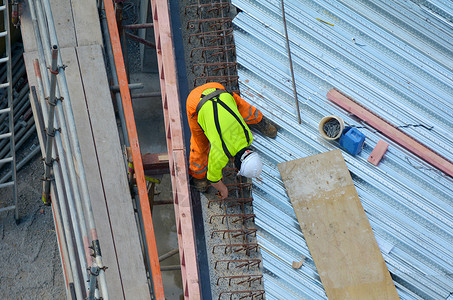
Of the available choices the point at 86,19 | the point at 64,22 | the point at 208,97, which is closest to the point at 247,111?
the point at 208,97

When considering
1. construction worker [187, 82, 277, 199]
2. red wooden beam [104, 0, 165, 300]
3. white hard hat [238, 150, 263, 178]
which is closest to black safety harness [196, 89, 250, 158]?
construction worker [187, 82, 277, 199]

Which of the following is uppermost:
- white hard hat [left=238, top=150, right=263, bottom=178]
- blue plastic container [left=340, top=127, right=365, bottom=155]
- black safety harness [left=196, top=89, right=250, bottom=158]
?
black safety harness [left=196, top=89, right=250, bottom=158]

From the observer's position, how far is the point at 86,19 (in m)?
10.5

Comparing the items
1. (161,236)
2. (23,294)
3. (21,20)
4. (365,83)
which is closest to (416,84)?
(365,83)

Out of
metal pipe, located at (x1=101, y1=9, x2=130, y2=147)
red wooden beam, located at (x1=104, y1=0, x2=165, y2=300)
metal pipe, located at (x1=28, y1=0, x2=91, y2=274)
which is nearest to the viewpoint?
metal pipe, located at (x1=28, y1=0, x2=91, y2=274)

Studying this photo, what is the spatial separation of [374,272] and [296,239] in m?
1.34

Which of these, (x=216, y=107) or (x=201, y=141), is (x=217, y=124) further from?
(x=201, y=141)

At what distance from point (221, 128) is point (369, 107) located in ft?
10.2

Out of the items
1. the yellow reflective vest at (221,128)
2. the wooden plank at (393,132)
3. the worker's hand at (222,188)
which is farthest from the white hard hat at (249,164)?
the wooden plank at (393,132)

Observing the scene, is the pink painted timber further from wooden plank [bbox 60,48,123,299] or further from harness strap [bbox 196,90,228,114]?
wooden plank [bbox 60,48,123,299]

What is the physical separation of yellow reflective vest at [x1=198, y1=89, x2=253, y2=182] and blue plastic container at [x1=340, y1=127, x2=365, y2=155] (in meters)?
1.95

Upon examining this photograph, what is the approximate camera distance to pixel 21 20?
1152cm

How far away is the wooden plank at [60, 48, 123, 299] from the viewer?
30.6 ft

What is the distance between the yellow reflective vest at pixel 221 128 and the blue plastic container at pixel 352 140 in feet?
6.40
